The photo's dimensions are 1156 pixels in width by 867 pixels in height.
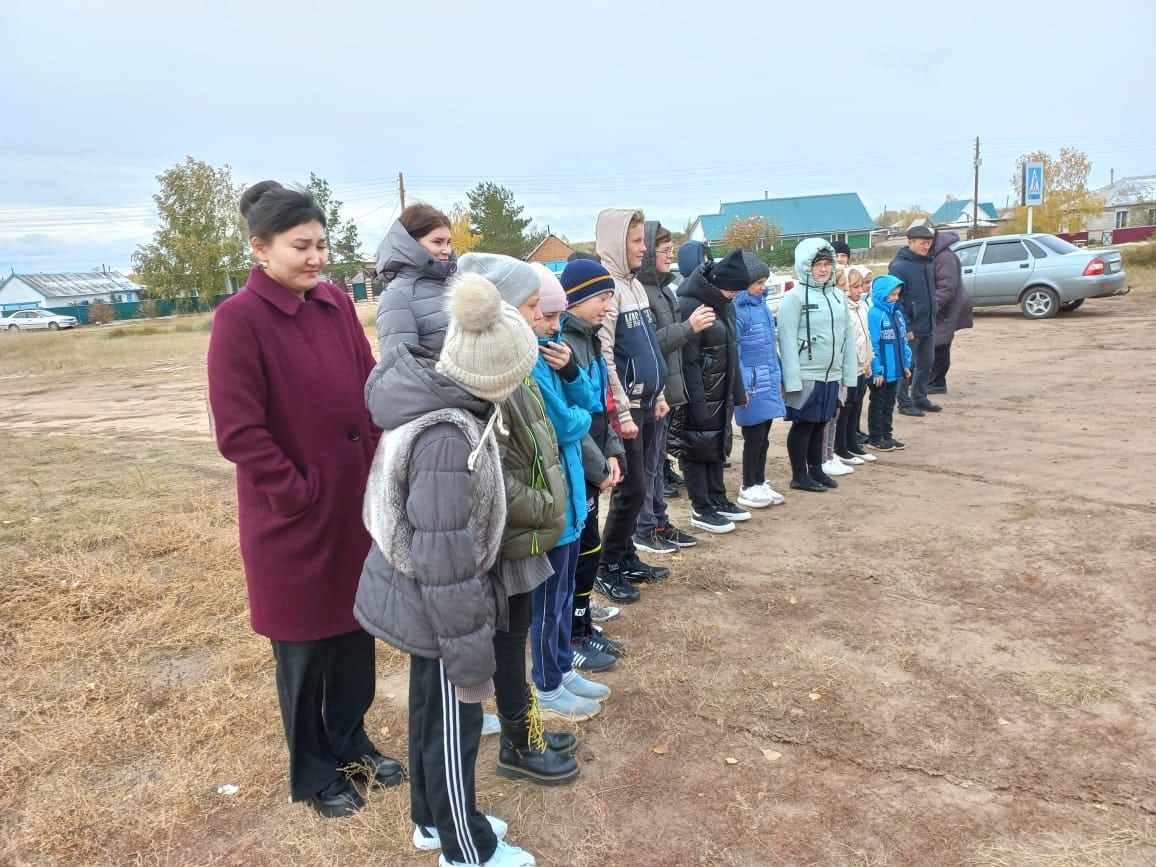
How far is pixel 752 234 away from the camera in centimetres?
5275

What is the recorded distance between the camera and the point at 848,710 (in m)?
3.09

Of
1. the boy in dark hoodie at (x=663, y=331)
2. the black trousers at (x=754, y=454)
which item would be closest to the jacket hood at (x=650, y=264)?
the boy in dark hoodie at (x=663, y=331)

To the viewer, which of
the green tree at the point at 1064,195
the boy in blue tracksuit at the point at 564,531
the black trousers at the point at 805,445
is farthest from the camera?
the green tree at the point at 1064,195

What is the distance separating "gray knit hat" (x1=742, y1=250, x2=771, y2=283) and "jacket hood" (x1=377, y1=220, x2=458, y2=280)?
2244 mm

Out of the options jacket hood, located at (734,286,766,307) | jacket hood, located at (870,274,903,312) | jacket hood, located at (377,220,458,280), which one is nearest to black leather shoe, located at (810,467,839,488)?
jacket hood, located at (734,286,766,307)

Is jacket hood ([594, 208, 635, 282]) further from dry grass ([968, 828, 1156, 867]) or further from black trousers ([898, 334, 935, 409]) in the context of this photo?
black trousers ([898, 334, 935, 409])

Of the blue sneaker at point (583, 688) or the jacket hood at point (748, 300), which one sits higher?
the jacket hood at point (748, 300)

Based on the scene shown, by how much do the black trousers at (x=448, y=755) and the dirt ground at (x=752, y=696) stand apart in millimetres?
239

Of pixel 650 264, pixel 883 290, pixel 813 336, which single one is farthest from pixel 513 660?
pixel 883 290

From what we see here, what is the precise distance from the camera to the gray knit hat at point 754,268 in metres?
4.95

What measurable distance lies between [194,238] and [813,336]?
41.1 meters

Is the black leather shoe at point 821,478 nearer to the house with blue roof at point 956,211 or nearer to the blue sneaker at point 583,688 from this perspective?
the blue sneaker at point 583,688

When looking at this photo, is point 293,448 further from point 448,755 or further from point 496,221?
point 496,221

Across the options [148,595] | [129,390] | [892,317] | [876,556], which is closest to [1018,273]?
[892,317]
